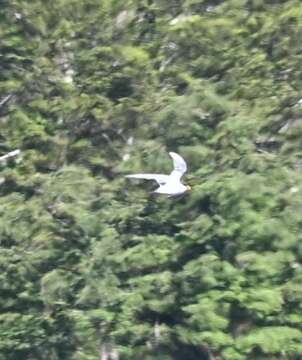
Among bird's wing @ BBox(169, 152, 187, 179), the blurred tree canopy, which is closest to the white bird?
bird's wing @ BBox(169, 152, 187, 179)

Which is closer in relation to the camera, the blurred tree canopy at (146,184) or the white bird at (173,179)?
the white bird at (173,179)

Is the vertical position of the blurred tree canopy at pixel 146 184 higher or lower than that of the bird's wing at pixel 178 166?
lower

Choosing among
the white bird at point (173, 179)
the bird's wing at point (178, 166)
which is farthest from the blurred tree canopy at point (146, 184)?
the bird's wing at point (178, 166)

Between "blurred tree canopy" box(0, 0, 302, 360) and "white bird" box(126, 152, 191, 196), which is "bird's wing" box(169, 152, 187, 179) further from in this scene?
"blurred tree canopy" box(0, 0, 302, 360)

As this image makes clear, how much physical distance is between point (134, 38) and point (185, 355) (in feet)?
14.9

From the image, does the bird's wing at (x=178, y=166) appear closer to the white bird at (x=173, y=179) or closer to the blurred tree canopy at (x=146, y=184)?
the white bird at (x=173, y=179)

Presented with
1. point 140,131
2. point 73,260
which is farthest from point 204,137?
point 73,260

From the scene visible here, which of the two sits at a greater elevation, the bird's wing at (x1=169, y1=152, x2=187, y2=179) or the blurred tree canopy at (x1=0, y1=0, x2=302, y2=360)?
the bird's wing at (x1=169, y1=152, x2=187, y2=179)

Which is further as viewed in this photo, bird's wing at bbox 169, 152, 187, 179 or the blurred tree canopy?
the blurred tree canopy

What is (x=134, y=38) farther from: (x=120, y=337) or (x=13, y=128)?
(x=120, y=337)

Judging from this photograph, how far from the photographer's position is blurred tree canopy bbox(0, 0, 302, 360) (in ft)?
61.5

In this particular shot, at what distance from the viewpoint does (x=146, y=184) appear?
19.6 metres

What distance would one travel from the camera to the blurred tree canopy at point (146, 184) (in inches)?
738

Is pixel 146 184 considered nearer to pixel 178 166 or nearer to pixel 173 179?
pixel 173 179
